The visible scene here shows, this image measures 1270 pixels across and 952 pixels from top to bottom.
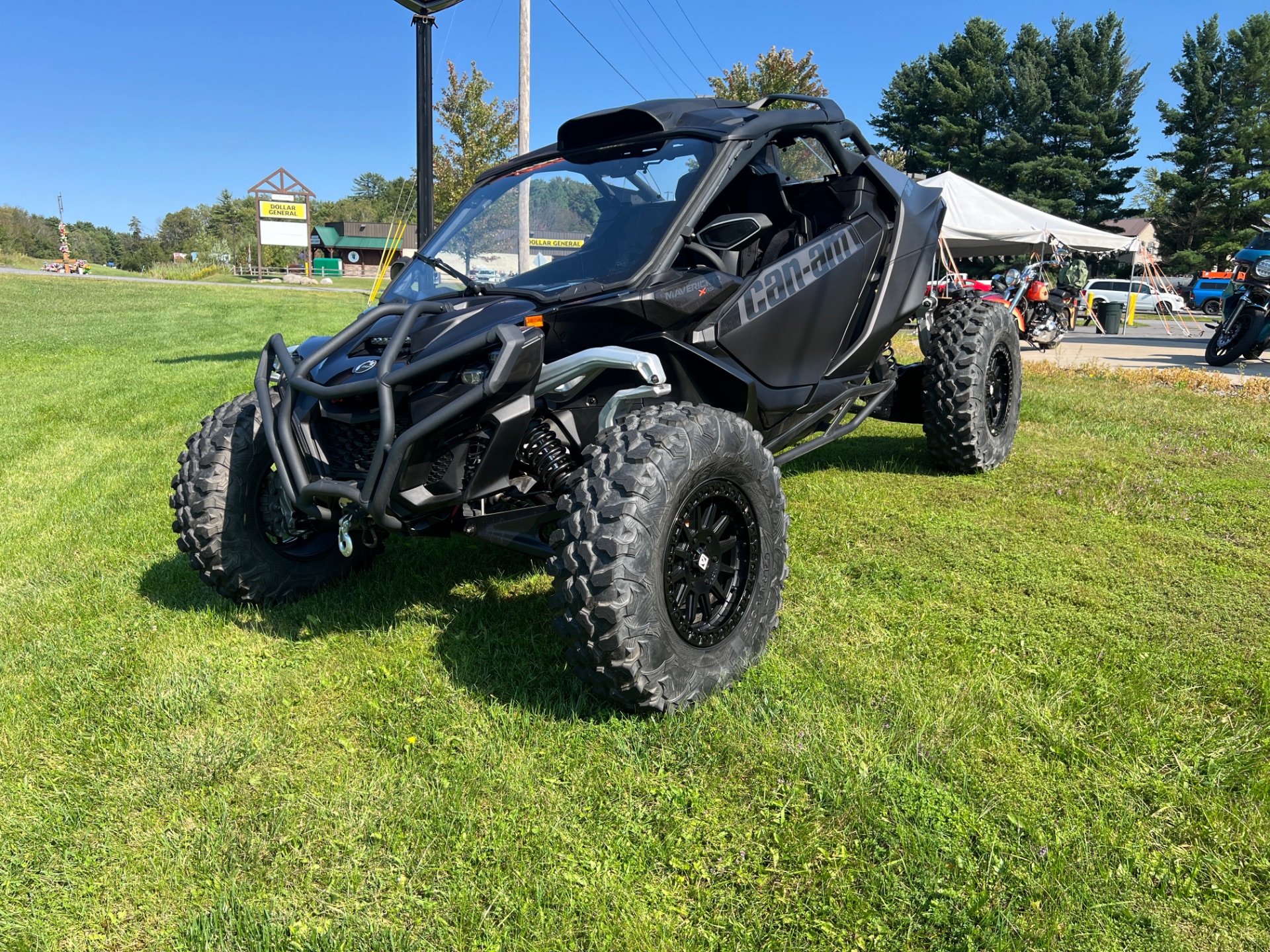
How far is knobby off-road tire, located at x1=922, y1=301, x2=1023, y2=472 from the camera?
5539mm

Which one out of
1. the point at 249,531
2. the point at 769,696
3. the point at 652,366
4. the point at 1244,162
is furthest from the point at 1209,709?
the point at 1244,162

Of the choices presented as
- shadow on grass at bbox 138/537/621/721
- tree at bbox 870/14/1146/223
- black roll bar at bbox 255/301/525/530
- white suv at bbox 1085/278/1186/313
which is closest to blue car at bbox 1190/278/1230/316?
white suv at bbox 1085/278/1186/313

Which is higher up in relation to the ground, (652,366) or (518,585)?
(652,366)

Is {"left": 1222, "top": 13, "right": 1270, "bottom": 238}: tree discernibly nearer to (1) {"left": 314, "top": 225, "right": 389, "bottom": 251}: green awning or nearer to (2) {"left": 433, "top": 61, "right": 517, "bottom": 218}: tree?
(2) {"left": 433, "top": 61, "right": 517, "bottom": 218}: tree

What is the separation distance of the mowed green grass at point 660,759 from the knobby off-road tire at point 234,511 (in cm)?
18

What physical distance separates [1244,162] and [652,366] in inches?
2198

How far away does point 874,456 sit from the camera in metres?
6.52

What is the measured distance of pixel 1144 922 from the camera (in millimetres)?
1997

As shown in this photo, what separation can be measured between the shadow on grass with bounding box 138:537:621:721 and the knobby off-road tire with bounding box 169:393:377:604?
0.16 metres

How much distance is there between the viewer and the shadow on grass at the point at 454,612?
310 centimetres

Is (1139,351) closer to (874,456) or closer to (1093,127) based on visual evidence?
(874,456)

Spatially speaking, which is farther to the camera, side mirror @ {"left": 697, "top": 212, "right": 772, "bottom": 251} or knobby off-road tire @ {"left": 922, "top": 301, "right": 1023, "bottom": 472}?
knobby off-road tire @ {"left": 922, "top": 301, "right": 1023, "bottom": 472}

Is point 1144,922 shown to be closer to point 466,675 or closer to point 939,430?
point 466,675

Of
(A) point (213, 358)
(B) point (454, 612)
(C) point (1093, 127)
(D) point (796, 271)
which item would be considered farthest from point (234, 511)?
(C) point (1093, 127)
